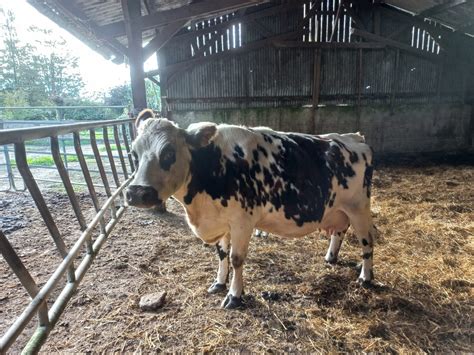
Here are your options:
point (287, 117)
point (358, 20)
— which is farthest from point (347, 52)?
point (287, 117)

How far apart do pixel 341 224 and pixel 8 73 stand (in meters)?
25.9

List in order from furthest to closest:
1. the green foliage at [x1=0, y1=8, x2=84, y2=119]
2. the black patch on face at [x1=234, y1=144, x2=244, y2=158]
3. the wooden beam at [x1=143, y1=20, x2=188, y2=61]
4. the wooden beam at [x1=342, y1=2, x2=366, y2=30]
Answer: the green foliage at [x1=0, y1=8, x2=84, y2=119] → the wooden beam at [x1=342, y1=2, x2=366, y2=30] → the wooden beam at [x1=143, y1=20, x2=188, y2=61] → the black patch on face at [x1=234, y1=144, x2=244, y2=158]

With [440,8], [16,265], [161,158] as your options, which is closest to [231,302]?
[161,158]

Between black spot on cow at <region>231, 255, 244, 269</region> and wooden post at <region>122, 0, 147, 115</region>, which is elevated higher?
wooden post at <region>122, 0, 147, 115</region>

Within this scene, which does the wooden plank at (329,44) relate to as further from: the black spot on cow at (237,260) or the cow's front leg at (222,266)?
the black spot on cow at (237,260)

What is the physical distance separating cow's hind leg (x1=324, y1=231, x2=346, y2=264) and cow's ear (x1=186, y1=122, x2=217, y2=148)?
197cm

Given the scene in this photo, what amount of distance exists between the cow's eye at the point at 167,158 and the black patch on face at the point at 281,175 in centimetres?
24

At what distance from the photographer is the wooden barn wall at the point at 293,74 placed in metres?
9.62

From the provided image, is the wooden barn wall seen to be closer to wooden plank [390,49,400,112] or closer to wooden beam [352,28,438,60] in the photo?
wooden plank [390,49,400,112]

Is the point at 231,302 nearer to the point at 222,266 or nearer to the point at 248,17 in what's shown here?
the point at 222,266

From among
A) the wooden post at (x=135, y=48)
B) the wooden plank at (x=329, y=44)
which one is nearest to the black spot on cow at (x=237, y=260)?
the wooden post at (x=135, y=48)

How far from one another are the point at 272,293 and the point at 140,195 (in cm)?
163

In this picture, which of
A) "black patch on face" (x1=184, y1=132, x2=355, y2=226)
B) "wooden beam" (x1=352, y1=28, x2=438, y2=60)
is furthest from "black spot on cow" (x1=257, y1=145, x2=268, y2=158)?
"wooden beam" (x1=352, y1=28, x2=438, y2=60)

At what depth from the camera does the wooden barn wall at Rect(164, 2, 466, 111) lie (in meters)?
9.62
